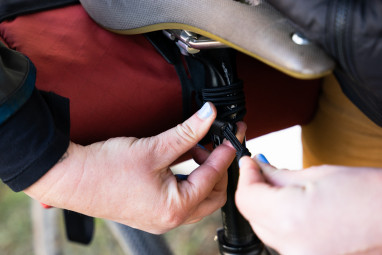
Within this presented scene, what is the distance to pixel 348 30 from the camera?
0.34 m

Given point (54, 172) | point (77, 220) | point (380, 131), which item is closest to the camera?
point (54, 172)

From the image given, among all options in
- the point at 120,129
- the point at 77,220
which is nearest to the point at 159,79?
the point at 120,129

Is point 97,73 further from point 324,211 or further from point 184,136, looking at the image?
point 324,211

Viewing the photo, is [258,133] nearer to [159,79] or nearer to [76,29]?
[159,79]

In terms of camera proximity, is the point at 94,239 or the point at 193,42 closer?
the point at 193,42

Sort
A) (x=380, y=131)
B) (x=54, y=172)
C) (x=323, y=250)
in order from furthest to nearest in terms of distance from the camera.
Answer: (x=380, y=131)
(x=54, y=172)
(x=323, y=250)

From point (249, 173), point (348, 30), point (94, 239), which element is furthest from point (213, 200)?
point (94, 239)

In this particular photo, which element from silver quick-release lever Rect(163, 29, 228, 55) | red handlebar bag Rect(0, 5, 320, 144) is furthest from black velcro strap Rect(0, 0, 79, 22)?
silver quick-release lever Rect(163, 29, 228, 55)

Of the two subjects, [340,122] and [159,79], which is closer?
[159,79]

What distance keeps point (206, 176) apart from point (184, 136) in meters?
0.06

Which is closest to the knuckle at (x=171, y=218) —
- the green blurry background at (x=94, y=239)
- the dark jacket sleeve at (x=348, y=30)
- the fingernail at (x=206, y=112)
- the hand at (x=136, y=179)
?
the hand at (x=136, y=179)

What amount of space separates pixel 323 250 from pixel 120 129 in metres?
0.31

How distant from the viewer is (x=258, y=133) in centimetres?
69

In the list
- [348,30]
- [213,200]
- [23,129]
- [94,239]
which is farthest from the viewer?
[94,239]
